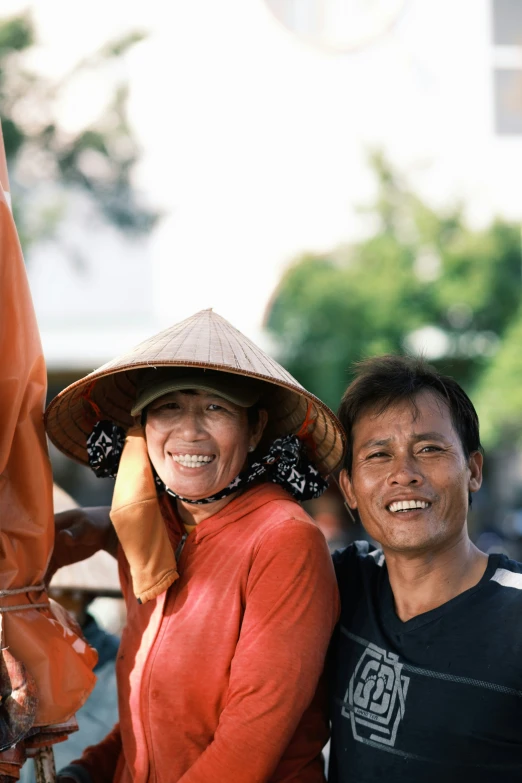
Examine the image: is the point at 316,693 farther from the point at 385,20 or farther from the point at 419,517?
the point at 385,20

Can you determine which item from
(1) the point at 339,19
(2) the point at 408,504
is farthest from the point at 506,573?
(1) the point at 339,19

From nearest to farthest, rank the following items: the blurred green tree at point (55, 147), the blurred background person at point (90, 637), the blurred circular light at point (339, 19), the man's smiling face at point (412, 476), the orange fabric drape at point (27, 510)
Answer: the orange fabric drape at point (27, 510) < the man's smiling face at point (412, 476) < the blurred background person at point (90, 637) < the blurred green tree at point (55, 147) < the blurred circular light at point (339, 19)

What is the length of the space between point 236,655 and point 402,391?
2.73ft

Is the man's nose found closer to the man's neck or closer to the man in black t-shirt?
the man in black t-shirt

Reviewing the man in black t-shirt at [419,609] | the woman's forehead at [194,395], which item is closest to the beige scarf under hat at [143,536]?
the woman's forehead at [194,395]

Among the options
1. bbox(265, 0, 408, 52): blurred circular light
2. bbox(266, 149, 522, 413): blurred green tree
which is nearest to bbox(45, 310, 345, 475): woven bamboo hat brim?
bbox(266, 149, 522, 413): blurred green tree

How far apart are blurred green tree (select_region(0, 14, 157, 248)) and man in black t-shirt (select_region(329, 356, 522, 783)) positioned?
799cm

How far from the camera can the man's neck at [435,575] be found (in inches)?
92.7

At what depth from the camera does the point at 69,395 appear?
2.56 meters

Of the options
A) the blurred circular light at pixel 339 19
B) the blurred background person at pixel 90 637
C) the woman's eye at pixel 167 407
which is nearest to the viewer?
the woman's eye at pixel 167 407

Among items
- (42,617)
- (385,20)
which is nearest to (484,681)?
(42,617)

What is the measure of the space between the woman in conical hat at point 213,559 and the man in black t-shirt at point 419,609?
0.13m

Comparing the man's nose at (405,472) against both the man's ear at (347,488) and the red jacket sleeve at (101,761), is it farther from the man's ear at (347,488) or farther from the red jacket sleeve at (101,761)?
the red jacket sleeve at (101,761)

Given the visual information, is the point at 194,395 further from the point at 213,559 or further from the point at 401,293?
the point at 401,293
